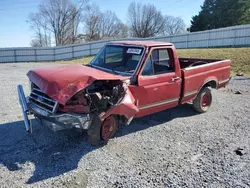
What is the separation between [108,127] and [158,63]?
196 centimetres

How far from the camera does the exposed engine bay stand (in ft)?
12.8

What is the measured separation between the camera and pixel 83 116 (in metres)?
3.86

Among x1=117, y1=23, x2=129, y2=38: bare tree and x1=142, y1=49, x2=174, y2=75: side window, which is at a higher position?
x1=117, y1=23, x2=129, y2=38: bare tree

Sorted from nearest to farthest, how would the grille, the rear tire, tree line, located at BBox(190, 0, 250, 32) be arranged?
1. the grille
2. the rear tire
3. tree line, located at BBox(190, 0, 250, 32)

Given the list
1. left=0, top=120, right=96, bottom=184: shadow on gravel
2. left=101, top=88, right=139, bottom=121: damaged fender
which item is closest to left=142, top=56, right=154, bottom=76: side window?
left=101, top=88, right=139, bottom=121: damaged fender

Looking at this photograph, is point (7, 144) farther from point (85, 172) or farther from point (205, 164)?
point (205, 164)

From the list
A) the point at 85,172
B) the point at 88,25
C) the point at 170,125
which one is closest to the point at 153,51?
the point at 170,125

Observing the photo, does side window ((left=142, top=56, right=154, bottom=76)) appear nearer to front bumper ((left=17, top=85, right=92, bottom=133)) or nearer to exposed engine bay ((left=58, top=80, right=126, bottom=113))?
exposed engine bay ((left=58, top=80, right=126, bottom=113))

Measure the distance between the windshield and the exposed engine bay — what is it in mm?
627

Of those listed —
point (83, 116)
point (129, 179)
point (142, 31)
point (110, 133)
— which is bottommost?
point (129, 179)

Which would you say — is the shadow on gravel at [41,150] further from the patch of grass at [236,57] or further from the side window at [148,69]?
the patch of grass at [236,57]

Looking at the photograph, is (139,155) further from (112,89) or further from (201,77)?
(201,77)

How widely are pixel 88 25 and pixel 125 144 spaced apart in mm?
57297

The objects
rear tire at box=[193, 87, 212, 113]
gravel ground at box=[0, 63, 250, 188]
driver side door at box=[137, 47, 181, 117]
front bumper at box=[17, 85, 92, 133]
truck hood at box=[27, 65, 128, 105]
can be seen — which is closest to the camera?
gravel ground at box=[0, 63, 250, 188]
